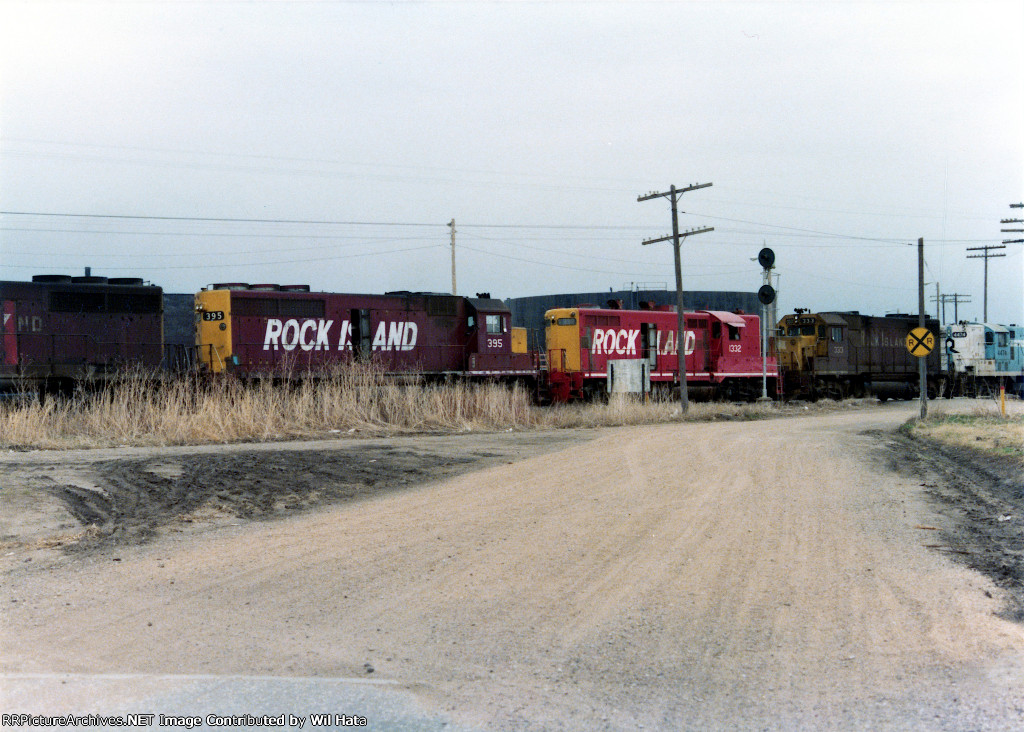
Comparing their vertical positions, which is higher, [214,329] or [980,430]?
[214,329]

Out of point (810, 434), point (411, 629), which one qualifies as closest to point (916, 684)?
point (411, 629)

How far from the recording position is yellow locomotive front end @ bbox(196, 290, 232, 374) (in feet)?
84.6

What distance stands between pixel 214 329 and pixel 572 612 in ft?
72.0

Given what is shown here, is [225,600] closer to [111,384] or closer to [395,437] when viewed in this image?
[395,437]

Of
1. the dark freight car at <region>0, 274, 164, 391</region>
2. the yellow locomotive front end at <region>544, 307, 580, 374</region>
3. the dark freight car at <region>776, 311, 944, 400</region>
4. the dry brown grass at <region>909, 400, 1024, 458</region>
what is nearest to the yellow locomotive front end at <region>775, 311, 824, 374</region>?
the dark freight car at <region>776, 311, 944, 400</region>

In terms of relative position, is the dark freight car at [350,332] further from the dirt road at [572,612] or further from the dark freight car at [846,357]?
the dirt road at [572,612]

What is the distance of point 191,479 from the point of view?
41.7 feet

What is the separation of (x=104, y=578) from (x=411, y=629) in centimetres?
293

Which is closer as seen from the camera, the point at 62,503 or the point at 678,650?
the point at 678,650

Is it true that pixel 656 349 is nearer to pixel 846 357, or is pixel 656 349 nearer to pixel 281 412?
pixel 846 357

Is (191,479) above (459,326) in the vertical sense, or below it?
below

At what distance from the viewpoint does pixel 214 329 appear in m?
26.2

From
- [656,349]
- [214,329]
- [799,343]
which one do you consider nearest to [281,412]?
[214,329]

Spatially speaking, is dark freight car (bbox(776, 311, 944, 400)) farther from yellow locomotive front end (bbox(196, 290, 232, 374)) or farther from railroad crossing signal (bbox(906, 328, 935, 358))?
yellow locomotive front end (bbox(196, 290, 232, 374))
